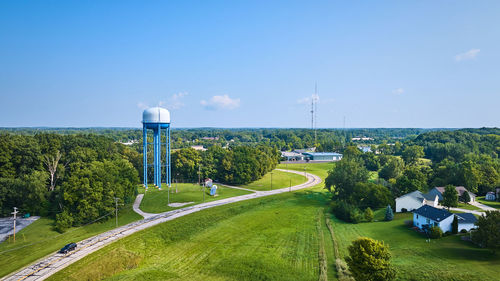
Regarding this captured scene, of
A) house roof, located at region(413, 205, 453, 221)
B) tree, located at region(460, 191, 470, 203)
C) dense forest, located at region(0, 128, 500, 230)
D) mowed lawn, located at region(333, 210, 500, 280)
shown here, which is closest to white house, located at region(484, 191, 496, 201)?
dense forest, located at region(0, 128, 500, 230)

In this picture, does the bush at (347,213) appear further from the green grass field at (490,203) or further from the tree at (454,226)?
the green grass field at (490,203)

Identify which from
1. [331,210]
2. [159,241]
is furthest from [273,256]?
[331,210]

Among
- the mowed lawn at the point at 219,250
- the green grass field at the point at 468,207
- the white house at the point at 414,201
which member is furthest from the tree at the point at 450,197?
the mowed lawn at the point at 219,250

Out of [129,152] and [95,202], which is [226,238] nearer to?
[95,202]

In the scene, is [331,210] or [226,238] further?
[331,210]

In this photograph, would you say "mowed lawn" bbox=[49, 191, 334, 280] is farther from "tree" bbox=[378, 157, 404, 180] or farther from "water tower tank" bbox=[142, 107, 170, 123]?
"tree" bbox=[378, 157, 404, 180]

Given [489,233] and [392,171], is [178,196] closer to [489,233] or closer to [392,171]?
[489,233]
